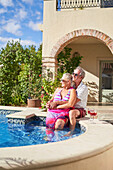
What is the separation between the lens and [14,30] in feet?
150

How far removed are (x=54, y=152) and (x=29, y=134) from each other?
236cm

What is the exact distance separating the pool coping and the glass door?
8.90 metres

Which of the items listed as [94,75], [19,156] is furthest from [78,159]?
[94,75]

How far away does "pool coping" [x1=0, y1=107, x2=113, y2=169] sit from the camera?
7.54ft

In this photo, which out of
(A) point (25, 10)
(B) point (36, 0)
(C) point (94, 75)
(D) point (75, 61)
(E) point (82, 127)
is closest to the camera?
(E) point (82, 127)

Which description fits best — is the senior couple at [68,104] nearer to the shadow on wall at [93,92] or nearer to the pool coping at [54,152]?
the pool coping at [54,152]

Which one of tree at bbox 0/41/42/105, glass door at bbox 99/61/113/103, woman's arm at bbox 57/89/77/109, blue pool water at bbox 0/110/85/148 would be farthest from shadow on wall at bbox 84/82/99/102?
woman's arm at bbox 57/89/77/109

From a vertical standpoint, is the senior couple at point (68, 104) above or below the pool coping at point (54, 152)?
above

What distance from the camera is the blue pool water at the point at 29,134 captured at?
4273mm

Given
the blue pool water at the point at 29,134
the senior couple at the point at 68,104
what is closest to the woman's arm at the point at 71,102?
the senior couple at the point at 68,104

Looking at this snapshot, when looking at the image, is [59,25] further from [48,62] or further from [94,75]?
[94,75]

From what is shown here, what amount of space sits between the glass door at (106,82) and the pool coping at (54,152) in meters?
8.90

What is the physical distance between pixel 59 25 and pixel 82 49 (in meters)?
3.15

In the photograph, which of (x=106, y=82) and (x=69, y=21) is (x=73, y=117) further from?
(x=106, y=82)
